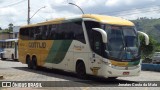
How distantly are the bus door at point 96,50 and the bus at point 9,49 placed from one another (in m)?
26.3

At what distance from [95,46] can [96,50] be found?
222mm

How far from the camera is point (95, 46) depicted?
18.4 metres

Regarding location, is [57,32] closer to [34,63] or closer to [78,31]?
[78,31]

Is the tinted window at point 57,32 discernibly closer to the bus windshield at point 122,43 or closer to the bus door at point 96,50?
the bus door at point 96,50

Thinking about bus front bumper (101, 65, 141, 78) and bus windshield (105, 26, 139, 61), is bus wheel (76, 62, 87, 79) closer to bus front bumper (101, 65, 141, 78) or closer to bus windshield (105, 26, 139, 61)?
bus front bumper (101, 65, 141, 78)

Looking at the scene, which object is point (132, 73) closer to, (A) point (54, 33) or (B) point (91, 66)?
(B) point (91, 66)

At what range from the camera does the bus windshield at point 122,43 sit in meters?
17.9

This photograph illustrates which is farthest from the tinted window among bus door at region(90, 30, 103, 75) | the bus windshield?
the bus windshield

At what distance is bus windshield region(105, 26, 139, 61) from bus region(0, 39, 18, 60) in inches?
1055

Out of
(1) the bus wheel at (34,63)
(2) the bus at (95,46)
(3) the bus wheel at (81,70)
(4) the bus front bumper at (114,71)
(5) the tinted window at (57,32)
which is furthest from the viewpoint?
(1) the bus wheel at (34,63)

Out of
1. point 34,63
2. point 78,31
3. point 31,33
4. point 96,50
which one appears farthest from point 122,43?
point 31,33

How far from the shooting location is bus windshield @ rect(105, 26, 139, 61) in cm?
1786

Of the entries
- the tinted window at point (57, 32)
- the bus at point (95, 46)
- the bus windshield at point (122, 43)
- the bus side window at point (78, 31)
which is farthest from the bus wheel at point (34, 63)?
the bus windshield at point (122, 43)

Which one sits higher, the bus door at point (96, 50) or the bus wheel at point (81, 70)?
the bus door at point (96, 50)
